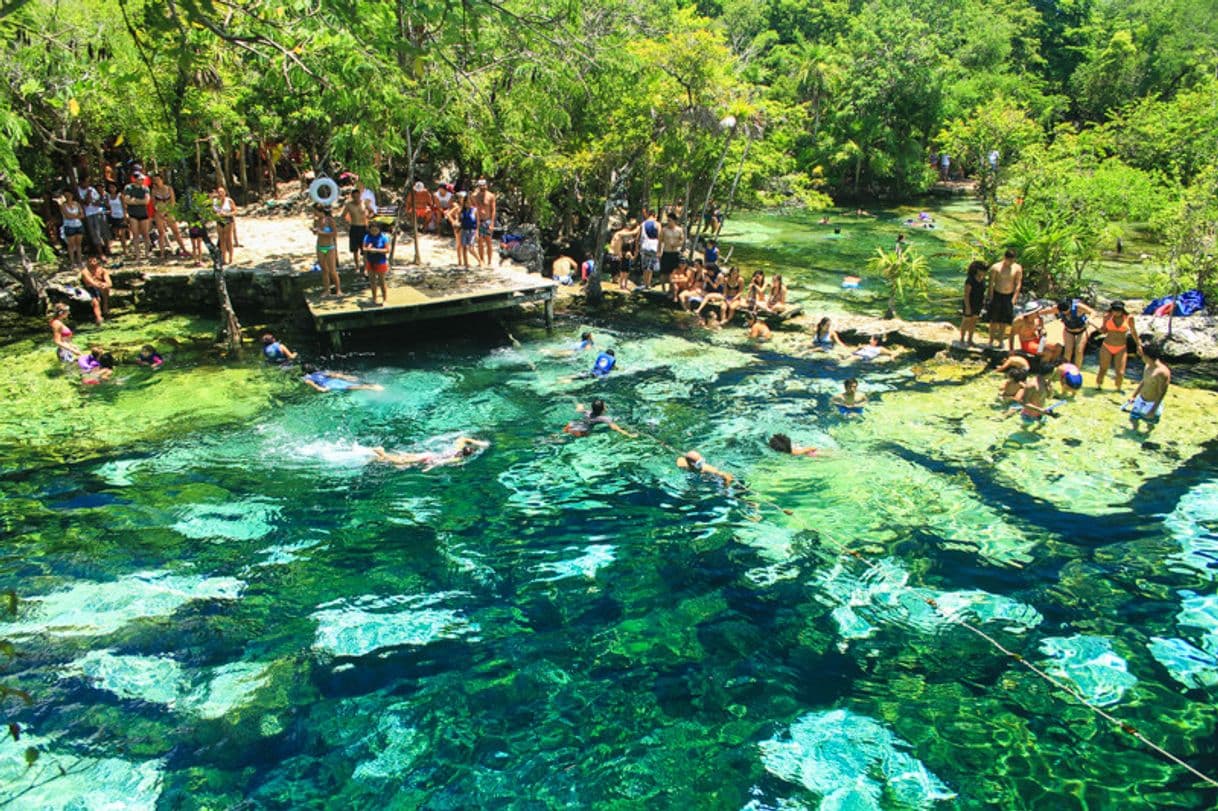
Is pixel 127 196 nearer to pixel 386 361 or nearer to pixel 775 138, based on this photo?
pixel 386 361

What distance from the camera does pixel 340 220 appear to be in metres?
22.1

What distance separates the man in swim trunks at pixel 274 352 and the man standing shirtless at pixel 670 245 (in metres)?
8.79

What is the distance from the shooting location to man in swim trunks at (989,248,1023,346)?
14.9 m

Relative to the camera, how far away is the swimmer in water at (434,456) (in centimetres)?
1099

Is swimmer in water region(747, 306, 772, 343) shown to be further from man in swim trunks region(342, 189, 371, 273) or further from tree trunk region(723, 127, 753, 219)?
man in swim trunks region(342, 189, 371, 273)

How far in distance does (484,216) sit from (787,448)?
10.2 m

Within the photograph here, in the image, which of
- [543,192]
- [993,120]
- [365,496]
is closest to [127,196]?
[543,192]

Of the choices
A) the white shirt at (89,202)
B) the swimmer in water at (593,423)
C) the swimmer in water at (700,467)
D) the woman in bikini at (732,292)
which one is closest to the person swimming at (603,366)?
the swimmer in water at (593,423)

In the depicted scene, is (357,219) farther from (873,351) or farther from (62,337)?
(873,351)

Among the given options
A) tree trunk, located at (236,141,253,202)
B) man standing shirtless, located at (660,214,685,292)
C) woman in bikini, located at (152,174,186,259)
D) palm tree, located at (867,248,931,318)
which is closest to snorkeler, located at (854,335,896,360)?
palm tree, located at (867,248,931,318)

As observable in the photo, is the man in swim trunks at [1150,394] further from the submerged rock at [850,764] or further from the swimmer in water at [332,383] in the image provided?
the swimmer in water at [332,383]

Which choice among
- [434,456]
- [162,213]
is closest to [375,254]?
[434,456]

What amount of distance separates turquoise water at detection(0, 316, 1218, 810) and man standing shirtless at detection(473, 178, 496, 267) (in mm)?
6825

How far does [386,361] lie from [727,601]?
944cm
